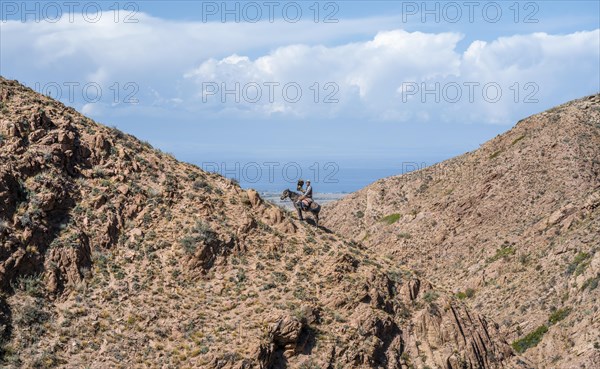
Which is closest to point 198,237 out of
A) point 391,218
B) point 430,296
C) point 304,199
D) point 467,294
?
point 304,199

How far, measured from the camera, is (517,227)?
204ft

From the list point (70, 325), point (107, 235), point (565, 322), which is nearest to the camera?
point (70, 325)

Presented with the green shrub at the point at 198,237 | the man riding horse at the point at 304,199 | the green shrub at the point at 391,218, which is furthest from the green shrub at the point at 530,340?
the green shrub at the point at 391,218

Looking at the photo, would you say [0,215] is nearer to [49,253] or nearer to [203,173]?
[49,253]

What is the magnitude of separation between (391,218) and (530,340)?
31.6 metres

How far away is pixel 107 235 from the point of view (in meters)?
32.3

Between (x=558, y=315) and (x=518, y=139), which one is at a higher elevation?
(x=518, y=139)

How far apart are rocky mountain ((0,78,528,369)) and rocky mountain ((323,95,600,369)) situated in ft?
21.6

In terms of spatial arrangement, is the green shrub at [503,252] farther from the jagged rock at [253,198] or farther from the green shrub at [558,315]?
the jagged rock at [253,198]

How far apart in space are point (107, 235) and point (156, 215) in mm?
2599

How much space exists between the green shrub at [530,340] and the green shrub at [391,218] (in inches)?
1166

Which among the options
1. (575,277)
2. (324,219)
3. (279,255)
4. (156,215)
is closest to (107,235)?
(156,215)

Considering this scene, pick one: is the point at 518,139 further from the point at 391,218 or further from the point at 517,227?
the point at 517,227

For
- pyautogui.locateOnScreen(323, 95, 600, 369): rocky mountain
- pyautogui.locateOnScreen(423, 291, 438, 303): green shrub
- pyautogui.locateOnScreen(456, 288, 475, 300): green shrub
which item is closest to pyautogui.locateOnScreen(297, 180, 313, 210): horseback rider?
pyautogui.locateOnScreen(323, 95, 600, 369): rocky mountain
